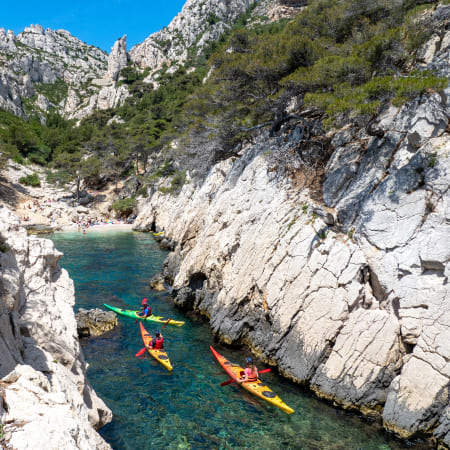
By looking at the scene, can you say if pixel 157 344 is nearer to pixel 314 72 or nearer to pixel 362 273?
pixel 362 273

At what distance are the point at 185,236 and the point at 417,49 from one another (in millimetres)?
18453

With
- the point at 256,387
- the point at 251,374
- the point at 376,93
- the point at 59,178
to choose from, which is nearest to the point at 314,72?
the point at 376,93

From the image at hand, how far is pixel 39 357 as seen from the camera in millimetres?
6645

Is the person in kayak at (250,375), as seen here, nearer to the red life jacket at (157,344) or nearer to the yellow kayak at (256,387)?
the yellow kayak at (256,387)

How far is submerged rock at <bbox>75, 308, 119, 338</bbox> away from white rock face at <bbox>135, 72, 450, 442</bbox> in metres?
5.39

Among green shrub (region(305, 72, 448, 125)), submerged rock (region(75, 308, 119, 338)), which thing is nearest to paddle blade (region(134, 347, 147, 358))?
submerged rock (region(75, 308, 119, 338))

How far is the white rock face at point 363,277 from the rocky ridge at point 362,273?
0.12 ft

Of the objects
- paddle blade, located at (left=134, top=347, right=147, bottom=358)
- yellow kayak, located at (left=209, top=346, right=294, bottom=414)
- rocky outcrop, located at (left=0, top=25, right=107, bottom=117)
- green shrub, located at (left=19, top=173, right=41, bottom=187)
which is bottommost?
green shrub, located at (left=19, top=173, right=41, bottom=187)

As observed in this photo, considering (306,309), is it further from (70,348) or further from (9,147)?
(9,147)

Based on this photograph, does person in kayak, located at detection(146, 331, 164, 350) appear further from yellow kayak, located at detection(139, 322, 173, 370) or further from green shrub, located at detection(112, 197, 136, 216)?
green shrub, located at detection(112, 197, 136, 216)

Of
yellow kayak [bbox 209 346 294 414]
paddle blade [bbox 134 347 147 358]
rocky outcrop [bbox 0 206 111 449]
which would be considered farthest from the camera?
paddle blade [bbox 134 347 147 358]

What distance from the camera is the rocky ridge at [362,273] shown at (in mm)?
10000

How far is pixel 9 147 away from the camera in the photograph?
6088 cm

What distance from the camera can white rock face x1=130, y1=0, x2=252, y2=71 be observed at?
320ft
